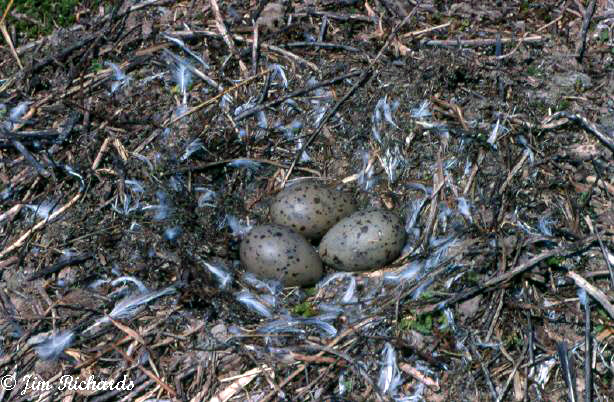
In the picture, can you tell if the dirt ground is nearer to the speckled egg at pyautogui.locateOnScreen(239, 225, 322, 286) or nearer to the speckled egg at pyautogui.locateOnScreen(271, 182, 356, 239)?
the speckled egg at pyautogui.locateOnScreen(239, 225, 322, 286)

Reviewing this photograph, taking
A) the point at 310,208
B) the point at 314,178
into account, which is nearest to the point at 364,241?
the point at 310,208

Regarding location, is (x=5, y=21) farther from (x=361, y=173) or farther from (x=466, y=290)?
(x=466, y=290)

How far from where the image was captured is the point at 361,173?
431 centimetres

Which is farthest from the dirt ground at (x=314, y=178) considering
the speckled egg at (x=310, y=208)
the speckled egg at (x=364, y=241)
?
the speckled egg at (x=310, y=208)

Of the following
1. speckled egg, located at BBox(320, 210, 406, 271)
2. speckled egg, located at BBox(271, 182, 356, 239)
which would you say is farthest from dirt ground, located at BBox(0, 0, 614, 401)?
speckled egg, located at BBox(271, 182, 356, 239)

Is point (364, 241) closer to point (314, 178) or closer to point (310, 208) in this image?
point (310, 208)

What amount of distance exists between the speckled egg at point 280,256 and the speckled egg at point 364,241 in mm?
114

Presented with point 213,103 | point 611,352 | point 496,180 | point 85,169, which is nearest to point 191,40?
point 213,103

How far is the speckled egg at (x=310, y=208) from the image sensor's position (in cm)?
407

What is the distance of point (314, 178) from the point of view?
14.3ft

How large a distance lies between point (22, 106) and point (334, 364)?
2.40 meters

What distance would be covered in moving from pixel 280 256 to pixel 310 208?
0.35 metres


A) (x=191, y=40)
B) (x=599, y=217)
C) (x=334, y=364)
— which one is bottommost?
(x=334, y=364)

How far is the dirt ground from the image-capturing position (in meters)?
3.44
